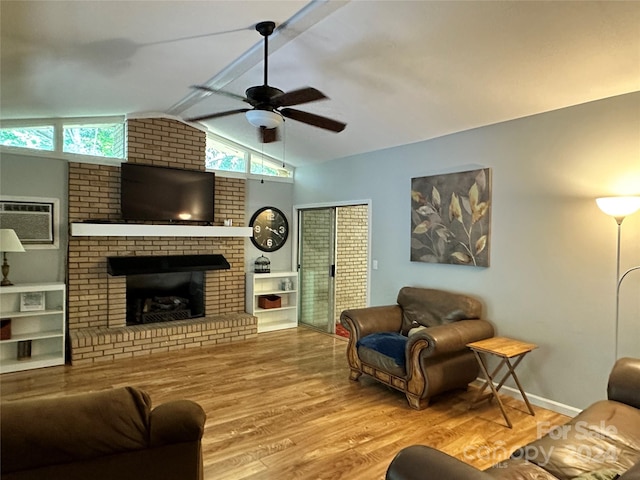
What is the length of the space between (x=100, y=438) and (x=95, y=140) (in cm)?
449

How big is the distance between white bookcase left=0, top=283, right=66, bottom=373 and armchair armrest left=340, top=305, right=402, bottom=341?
10.6 feet

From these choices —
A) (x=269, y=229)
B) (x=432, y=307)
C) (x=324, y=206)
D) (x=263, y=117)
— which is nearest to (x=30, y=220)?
(x=269, y=229)

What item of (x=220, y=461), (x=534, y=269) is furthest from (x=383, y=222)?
(x=220, y=461)

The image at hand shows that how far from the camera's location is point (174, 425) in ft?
4.76

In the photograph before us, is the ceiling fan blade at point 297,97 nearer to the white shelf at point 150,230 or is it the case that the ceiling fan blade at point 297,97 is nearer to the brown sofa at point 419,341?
the brown sofa at point 419,341

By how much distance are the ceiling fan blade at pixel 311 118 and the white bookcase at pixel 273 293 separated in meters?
3.38

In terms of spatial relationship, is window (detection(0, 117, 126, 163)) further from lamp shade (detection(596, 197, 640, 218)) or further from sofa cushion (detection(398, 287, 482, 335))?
lamp shade (detection(596, 197, 640, 218))

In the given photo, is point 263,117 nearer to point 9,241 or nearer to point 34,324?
point 9,241

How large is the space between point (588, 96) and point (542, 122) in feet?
1.30

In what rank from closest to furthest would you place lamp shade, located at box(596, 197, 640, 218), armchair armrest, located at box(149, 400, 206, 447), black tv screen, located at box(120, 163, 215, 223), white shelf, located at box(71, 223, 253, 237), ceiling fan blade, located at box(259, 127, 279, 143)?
armchair armrest, located at box(149, 400, 206, 447), lamp shade, located at box(596, 197, 640, 218), ceiling fan blade, located at box(259, 127, 279, 143), white shelf, located at box(71, 223, 253, 237), black tv screen, located at box(120, 163, 215, 223)

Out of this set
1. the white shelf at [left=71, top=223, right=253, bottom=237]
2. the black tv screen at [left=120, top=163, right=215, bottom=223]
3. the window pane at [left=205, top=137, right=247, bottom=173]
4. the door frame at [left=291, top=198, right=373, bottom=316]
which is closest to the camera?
the white shelf at [left=71, top=223, right=253, bottom=237]

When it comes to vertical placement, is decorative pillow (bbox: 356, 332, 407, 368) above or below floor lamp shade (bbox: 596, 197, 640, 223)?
below

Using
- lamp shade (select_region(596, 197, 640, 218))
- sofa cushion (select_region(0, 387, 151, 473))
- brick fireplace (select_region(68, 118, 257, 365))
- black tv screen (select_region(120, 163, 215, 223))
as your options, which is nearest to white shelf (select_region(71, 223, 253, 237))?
black tv screen (select_region(120, 163, 215, 223))

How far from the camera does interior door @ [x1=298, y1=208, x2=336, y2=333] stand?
19.1 feet
